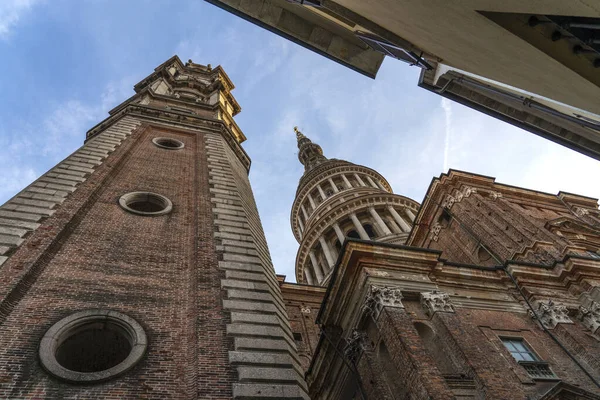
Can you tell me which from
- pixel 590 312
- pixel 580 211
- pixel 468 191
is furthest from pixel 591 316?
pixel 580 211

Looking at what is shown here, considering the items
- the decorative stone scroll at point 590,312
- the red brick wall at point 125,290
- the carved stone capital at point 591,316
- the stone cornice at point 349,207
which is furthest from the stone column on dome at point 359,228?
the red brick wall at point 125,290

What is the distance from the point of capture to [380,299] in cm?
1312

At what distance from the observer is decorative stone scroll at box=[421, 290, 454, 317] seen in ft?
44.1

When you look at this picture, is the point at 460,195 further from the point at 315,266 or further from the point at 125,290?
the point at 315,266

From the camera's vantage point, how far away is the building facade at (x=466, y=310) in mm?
11656

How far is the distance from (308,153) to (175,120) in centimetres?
3989

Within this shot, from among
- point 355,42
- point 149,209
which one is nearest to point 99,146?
point 149,209

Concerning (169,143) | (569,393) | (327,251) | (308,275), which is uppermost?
(308,275)

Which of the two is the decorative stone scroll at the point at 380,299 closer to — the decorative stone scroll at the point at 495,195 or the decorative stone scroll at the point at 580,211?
the decorative stone scroll at the point at 495,195

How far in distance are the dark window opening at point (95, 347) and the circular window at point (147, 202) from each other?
5233 mm

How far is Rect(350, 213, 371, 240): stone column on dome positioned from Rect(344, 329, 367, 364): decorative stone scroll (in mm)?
23165

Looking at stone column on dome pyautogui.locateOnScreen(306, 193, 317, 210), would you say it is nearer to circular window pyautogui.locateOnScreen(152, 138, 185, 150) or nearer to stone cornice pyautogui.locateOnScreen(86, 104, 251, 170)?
stone cornice pyautogui.locateOnScreen(86, 104, 251, 170)

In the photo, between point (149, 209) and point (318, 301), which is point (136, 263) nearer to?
point (149, 209)

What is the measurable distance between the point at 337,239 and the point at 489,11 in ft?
119
